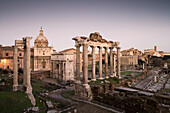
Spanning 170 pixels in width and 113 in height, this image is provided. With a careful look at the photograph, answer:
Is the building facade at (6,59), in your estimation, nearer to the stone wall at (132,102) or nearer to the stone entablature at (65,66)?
the stone entablature at (65,66)

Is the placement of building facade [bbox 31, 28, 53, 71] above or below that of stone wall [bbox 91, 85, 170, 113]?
above

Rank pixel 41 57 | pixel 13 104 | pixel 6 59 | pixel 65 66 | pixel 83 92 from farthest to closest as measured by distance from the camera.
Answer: pixel 41 57
pixel 6 59
pixel 65 66
pixel 83 92
pixel 13 104

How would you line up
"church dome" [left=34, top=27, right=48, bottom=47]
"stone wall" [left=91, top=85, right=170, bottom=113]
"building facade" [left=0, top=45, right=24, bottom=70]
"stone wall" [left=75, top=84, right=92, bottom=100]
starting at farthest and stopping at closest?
"church dome" [left=34, top=27, right=48, bottom=47], "building facade" [left=0, top=45, right=24, bottom=70], "stone wall" [left=75, top=84, right=92, bottom=100], "stone wall" [left=91, top=85, right=170, bottom=113]

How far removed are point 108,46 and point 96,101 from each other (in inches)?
437

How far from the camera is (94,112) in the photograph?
12.4 meters

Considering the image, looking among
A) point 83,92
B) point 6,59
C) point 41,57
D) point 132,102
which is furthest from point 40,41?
point 132,102

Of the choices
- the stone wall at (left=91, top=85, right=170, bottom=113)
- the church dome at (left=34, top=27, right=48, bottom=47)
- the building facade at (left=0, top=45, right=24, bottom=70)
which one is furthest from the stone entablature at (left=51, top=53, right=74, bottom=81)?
the building facade at (left=0, top=45, right=24, bottom=70)

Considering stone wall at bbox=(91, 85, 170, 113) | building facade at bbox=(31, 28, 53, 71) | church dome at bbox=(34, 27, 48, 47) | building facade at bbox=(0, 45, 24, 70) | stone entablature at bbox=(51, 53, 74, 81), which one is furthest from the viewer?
church dome at bbox=(34, 27, 48, 47)

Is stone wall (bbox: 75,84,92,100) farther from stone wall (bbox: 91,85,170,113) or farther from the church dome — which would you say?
the church dome

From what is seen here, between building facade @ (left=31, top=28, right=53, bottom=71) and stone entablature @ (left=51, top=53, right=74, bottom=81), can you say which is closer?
stone entablature @ (left=51, top=53, right=74, bottom=81)

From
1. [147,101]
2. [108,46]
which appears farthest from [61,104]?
[108,46]

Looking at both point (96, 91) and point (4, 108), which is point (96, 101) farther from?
point (4, 108)

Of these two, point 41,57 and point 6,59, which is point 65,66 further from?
point 6,59

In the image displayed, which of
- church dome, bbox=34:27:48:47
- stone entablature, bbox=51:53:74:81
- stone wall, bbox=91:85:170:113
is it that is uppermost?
church dome, bbox=34:27:48:47
